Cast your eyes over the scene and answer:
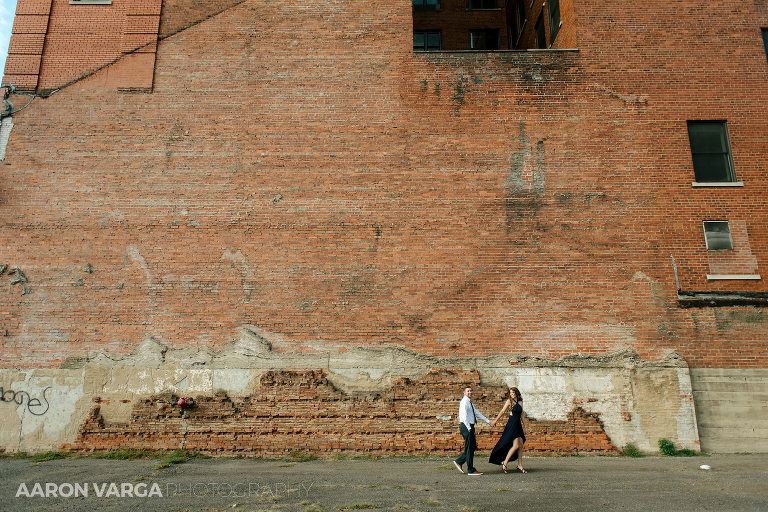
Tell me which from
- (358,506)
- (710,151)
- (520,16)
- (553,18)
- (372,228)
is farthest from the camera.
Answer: (520,16)

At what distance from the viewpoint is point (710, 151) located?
11719mm

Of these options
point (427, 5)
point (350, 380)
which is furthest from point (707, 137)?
point (427, 5)

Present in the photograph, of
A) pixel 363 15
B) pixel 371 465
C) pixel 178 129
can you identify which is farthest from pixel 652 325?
pixel 178 129

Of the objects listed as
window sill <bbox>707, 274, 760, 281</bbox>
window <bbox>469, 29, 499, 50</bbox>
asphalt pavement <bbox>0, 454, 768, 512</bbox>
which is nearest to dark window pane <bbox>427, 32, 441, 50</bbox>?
window <bbox>469, 29, 499, 50</bbox>

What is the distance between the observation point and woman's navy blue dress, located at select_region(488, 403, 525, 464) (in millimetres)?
8031

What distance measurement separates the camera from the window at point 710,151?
456 inches

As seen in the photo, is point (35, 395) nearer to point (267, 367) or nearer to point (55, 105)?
point (267, 367)

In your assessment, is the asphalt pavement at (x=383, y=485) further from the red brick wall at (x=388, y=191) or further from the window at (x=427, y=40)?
A: the window at (x=427, y=40)

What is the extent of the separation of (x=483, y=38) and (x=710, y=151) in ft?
34.6

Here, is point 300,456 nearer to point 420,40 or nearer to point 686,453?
point 686,453

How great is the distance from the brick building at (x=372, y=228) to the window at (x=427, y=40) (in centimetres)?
717

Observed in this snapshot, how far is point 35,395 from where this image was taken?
1037cm

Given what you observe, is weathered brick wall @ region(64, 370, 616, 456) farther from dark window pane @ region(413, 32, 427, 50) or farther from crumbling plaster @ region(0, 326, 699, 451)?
dark window pane @ region(413, 32, 427, 50)

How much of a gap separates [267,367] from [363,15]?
889 centimetres
